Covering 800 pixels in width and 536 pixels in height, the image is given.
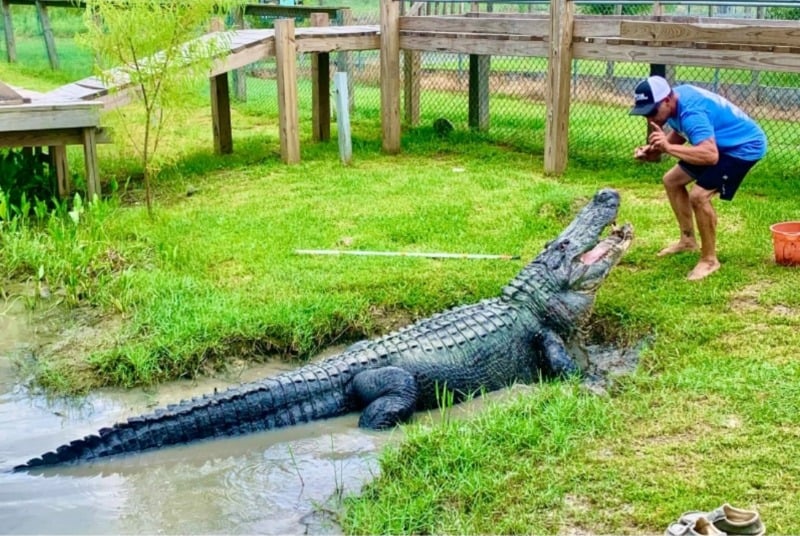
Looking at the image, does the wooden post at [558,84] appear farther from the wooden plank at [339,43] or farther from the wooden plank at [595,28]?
the wooden plank at [339,43]

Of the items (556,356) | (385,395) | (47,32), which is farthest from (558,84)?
(47,32)

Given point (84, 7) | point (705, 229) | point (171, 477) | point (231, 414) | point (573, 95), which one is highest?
point (84, 7)

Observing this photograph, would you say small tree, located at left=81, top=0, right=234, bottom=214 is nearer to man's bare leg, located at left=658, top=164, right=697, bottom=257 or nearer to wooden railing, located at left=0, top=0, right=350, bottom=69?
wooden railing, located at left=0, top=0, right=350, bottom=69

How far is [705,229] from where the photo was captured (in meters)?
5.58

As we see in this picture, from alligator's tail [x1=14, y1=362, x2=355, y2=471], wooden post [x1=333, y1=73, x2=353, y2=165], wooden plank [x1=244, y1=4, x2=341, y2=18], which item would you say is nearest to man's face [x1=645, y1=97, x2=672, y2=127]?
alligator's tail [x1=14, y1=362, x2=355, y2=471]

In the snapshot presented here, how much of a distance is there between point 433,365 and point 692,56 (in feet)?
14.2

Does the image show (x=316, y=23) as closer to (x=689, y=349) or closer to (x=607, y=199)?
(x=607, y=199)

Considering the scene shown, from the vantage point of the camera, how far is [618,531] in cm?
303

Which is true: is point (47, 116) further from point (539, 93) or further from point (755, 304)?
point (539, 93)

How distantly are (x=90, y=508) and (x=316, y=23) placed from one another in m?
7.87

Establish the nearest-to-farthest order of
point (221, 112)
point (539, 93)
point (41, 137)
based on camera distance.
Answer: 1. point (41, 137)
2. point (221, 112)
3. point (539, 93)

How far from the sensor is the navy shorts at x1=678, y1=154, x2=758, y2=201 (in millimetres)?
5477

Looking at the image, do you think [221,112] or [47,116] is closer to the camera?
[47,116]

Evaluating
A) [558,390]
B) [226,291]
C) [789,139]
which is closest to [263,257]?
[226,291]
